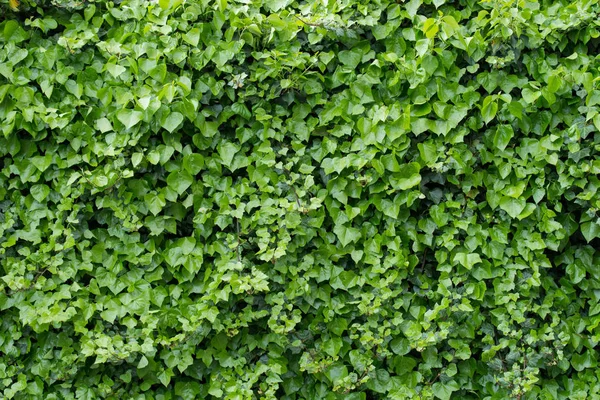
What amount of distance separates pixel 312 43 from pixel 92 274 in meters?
1.47

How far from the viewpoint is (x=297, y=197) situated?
9.16 feet

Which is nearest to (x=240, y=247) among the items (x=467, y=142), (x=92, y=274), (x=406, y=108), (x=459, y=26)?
(x=92, y=274)

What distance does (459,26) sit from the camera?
107 inches

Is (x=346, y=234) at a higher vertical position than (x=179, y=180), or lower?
lower

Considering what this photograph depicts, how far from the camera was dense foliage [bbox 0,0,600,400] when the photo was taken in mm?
2736

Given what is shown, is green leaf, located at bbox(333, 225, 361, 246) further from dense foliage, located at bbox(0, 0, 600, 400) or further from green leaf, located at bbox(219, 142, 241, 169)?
green leaf, located at bbox(219, 142, 241, 169)

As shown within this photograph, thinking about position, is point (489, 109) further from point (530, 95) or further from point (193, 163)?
point (193, 163)

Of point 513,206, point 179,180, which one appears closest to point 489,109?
point 513,206

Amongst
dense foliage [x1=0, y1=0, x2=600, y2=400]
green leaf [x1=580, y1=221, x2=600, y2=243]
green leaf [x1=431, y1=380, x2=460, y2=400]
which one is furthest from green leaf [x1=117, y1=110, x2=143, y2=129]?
green leaf [x1=580, y1=221, x2=600, y2=243]

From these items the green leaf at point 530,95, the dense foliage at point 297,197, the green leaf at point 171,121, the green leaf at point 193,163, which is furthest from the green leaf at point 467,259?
the green leaf at point 171,121

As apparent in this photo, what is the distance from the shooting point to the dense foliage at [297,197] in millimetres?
2736

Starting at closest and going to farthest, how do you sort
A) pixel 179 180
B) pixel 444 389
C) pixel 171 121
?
1. pixel 171 121
2. pixel 179 180
3. pixel 444 389

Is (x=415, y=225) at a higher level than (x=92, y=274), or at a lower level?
higher

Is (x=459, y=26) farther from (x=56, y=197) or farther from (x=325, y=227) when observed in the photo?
(x=56, y=197)
